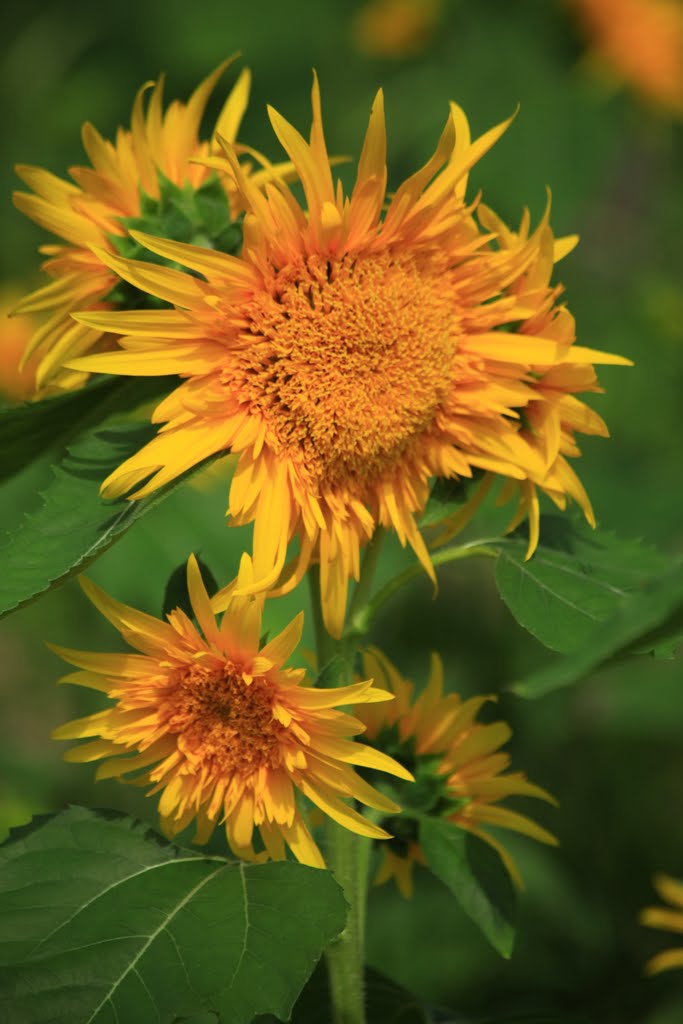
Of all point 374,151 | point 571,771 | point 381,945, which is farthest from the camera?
point 571,771

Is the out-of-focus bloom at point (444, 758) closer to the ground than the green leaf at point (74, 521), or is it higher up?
closer to the ground

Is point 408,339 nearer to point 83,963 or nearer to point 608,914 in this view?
point 83,963

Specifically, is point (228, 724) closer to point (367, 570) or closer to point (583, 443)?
point (367, 570)

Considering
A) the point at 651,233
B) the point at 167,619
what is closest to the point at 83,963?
A: the point at 167,619

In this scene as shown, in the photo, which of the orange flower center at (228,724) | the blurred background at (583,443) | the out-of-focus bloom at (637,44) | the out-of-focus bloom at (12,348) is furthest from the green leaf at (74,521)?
the out-of-focus bloom at (637,44)

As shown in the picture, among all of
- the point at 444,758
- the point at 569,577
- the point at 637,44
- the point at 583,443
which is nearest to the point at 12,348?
the point at 583,443

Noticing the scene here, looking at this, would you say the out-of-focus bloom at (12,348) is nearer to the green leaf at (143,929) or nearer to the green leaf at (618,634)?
the green leaf at (143,929)
